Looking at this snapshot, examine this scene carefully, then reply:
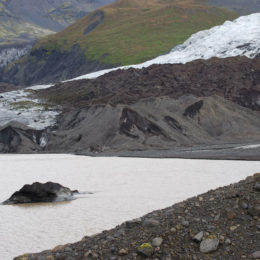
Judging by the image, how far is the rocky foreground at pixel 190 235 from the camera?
1000cm

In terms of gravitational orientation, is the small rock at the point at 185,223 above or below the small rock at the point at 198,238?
above

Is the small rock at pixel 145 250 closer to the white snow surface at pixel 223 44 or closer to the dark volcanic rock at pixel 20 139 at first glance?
the dark volcanic rock at pixel 20 139

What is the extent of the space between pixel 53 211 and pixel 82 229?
510 centimetres

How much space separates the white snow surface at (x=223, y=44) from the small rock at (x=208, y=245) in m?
125

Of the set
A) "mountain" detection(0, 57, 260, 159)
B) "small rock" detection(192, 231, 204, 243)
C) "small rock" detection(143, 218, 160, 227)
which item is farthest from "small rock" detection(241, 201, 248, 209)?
"mountain" detection(0, 57, 260, 159)

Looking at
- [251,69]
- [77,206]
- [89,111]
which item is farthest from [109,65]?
[77,206]

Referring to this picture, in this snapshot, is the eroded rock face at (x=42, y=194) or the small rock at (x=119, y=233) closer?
the small rock at (x=119, y=233)

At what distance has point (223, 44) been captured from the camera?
5738 inches

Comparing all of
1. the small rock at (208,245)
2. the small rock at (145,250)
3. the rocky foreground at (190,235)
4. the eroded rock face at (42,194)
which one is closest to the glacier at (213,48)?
the eroded rock face at (42,194)

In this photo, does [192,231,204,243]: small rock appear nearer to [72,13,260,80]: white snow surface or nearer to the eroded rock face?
the eroded rock face

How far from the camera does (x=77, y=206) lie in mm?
22359

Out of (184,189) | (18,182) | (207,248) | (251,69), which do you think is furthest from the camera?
(251,69)

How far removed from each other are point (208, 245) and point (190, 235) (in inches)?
23.7

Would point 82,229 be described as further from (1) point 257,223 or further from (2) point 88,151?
(2) point 88,151
